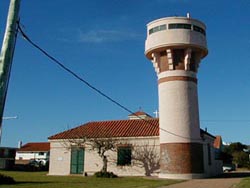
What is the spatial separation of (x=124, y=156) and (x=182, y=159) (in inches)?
271

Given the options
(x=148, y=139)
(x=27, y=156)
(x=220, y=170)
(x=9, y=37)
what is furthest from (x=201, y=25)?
(x=27, y=156)

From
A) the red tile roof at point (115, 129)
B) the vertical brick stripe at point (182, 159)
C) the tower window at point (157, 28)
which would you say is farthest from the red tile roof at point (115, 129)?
the tower window at point (157, 28)

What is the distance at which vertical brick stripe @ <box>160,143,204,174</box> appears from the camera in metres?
30.2

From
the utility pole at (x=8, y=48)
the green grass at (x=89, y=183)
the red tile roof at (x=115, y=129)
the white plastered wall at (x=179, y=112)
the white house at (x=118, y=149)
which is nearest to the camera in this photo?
the utility pole at (x=8, y=48)

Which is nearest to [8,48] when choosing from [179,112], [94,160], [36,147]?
[179,112]

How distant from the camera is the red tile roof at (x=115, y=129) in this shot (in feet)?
116

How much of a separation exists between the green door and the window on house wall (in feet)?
13.4

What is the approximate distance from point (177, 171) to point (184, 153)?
1.66 metres

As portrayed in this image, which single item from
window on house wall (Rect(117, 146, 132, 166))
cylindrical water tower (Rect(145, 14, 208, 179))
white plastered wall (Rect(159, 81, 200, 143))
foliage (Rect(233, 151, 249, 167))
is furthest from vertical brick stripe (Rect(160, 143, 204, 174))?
foliage (Rect(233, 151, 249, 167))

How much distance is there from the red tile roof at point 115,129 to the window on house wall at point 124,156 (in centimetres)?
141

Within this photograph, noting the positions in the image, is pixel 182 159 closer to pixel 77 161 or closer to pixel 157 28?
pixel 77 161

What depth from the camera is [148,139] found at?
34.3 metres

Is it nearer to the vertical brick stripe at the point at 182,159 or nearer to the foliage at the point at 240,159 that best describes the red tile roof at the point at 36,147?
the foliage at the point at 240,159

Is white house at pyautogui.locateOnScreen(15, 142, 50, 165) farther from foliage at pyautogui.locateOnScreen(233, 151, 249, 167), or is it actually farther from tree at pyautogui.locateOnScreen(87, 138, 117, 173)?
tree at pyautogui.locateOnScreen(87, 138, 117, 173)
